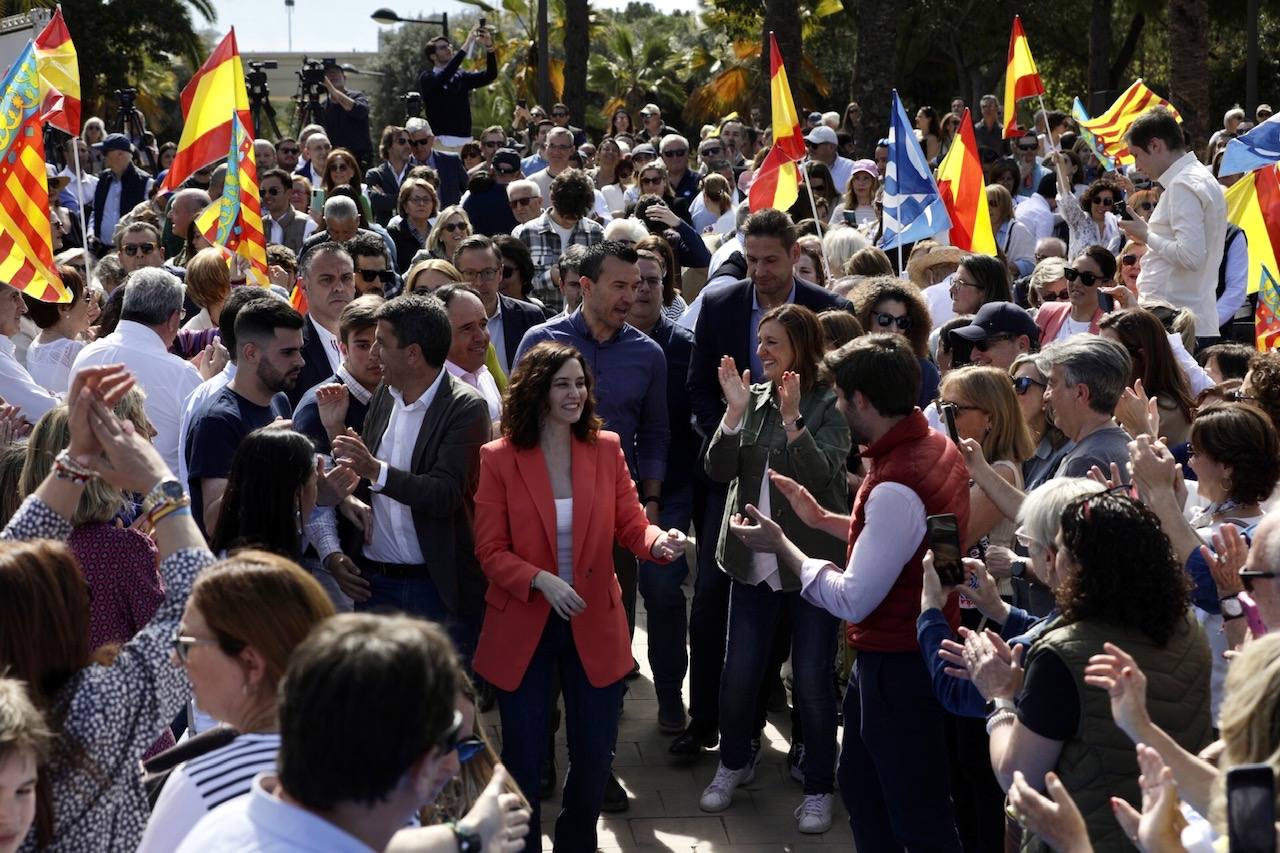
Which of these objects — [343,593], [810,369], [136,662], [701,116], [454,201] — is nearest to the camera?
[136,662]

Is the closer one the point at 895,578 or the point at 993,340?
the point at 895,578

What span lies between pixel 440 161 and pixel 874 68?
21.9 feet

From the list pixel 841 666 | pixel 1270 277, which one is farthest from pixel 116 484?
pixel 1270 277

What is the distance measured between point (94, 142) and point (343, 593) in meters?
15.2

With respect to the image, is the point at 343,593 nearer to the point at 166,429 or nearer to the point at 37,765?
the point at 166,429

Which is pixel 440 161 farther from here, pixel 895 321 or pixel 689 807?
pixel 689 807

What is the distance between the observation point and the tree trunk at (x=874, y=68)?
18859 millimetres

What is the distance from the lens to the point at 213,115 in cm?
864

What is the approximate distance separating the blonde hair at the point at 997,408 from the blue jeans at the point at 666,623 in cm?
186

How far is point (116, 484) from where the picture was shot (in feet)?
12.6

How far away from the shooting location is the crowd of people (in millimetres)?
2992

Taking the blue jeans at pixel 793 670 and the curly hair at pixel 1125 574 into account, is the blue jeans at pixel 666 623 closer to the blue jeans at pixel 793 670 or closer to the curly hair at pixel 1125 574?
the blue jeans at pixel 793 670

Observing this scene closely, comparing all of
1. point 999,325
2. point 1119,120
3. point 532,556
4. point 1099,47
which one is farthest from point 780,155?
point 1099,47

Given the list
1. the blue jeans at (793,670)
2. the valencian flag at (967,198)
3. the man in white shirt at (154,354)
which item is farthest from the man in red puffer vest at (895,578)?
the valencian flag at (967,198)
